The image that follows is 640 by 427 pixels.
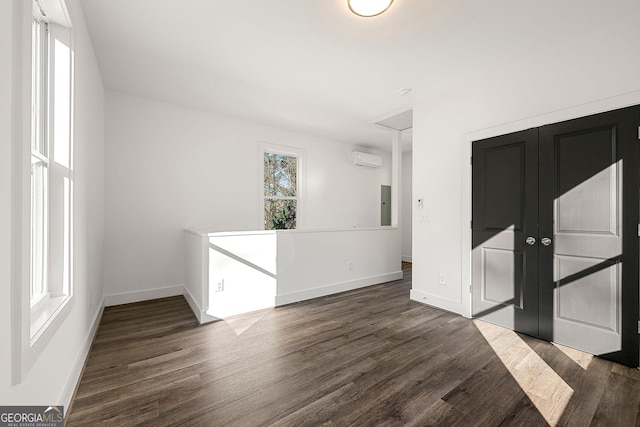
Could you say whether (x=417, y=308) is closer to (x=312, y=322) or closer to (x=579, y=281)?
(x=312, y=322)

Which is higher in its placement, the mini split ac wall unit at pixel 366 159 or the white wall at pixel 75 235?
the mini split ac wall unit at pixel 366 159

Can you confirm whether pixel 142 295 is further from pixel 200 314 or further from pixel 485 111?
pixel 485 111

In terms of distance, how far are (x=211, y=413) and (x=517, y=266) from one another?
2.87m

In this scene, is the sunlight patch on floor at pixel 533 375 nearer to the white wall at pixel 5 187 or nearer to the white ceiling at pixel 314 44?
the white wall at pixel 5 187

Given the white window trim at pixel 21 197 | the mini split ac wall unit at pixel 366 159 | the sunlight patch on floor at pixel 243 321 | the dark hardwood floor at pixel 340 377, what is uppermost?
the mini split ac wall unit at pixel 366 159

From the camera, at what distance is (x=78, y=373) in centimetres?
192

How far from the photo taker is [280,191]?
5.05 meters

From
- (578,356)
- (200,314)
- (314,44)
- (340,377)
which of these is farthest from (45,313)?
(578,356)

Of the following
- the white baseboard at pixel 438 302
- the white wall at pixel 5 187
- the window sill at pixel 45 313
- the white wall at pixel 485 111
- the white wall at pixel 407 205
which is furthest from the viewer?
the white wall at pixel 407 205

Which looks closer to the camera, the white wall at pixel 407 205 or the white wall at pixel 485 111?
the white wall at pixel 485 111

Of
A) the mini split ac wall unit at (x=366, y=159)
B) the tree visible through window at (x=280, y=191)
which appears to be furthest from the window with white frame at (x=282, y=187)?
the mini split ac wall unit at (x=366, y=159)

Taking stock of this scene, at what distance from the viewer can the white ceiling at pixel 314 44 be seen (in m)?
2.05

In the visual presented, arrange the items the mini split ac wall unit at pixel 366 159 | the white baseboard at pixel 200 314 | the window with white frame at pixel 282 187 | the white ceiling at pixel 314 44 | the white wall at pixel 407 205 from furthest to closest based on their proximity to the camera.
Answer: the white wall at pixel 407 205 < the mini split ac wall unit at pixel 366 159 < the window with white frame at pixel 282 187 < the white baseboard at pixel 200 314 < the white ceiling at pixel 314 44

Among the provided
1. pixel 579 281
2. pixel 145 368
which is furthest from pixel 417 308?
pixel 145 368
